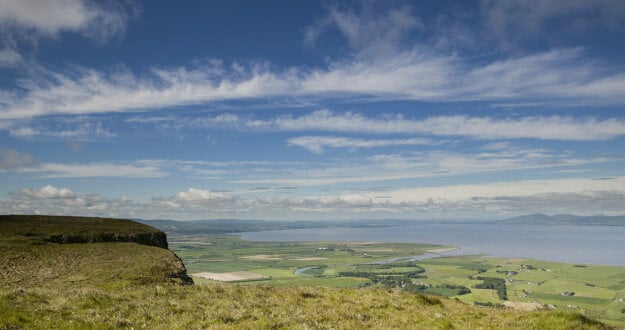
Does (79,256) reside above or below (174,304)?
below

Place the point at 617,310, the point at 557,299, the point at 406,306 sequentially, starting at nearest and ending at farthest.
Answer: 1. the point at 406,306
2. the point at 617,310
3. the point at 557,299

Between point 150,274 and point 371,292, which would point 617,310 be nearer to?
point 371,292

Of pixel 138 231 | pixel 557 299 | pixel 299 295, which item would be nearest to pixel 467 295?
pixel 557 299

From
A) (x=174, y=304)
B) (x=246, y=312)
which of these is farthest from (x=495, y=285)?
(x=174, y=304)

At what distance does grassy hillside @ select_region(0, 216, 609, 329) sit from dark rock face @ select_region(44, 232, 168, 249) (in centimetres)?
677

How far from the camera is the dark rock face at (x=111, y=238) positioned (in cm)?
4103

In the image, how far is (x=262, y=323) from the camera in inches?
609

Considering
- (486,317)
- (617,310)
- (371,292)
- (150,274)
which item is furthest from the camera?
(617,310)

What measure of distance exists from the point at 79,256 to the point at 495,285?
17376 cm

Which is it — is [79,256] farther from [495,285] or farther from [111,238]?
[495,285]

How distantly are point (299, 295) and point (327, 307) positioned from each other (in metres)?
3.14

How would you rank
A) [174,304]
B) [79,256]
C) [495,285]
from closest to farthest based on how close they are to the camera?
[174,304] → [79,256] → [495,285]

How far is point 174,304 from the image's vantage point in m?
17.8

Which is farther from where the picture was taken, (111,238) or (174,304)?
(111,238)
